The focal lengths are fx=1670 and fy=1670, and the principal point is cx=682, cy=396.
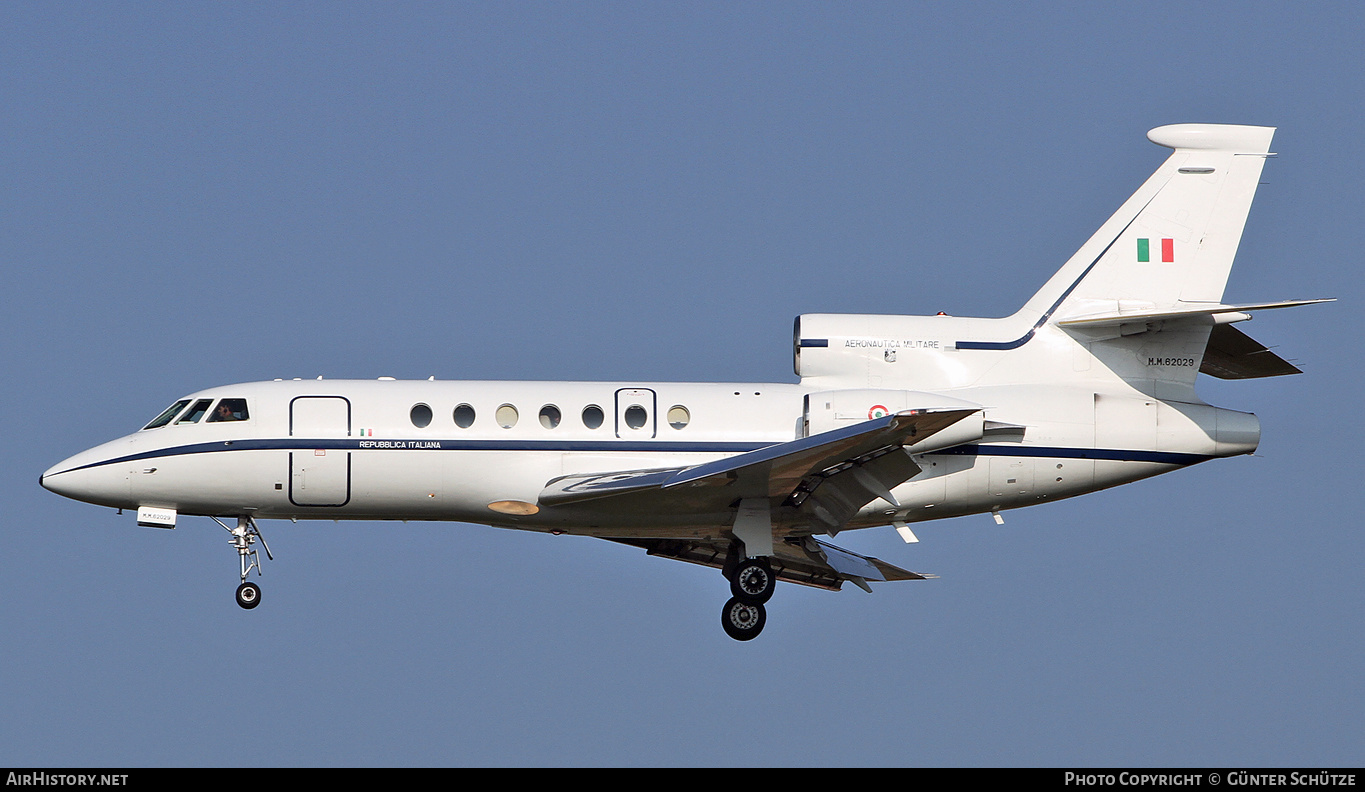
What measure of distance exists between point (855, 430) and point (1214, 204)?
26.6 ft

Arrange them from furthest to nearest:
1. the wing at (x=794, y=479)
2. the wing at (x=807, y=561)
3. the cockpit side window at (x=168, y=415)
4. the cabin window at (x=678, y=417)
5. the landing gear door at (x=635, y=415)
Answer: the wing at (x=807, y=561), the cockpit side window at (x=168, y=415), the cabin window at (x=678, y=417), the landing gear door at (x=635, y=415), the wing at (x=794, y=479)

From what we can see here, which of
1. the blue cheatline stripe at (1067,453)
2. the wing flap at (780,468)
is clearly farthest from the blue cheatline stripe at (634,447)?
the wing flap at (780,468)

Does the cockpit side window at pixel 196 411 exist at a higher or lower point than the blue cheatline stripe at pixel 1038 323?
lower

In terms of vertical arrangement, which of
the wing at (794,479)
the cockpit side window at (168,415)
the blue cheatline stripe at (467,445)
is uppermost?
the cockpit side window at (168,415)

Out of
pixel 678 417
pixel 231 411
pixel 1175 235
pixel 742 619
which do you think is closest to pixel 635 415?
pixel 678 417

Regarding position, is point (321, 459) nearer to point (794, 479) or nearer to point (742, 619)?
point (742, 619)

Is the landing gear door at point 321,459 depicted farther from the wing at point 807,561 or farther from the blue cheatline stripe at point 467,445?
the wing at point 807,561

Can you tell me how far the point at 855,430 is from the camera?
22.0 m

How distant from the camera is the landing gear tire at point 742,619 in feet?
82.0

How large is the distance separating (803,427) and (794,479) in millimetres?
1073

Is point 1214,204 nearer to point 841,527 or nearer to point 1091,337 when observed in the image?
point 1091,337

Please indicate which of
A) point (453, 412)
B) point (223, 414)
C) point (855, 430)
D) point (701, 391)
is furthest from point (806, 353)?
point (223, 414)

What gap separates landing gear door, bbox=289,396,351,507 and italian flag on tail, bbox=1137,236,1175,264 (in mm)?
12459

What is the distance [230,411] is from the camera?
25484mm
